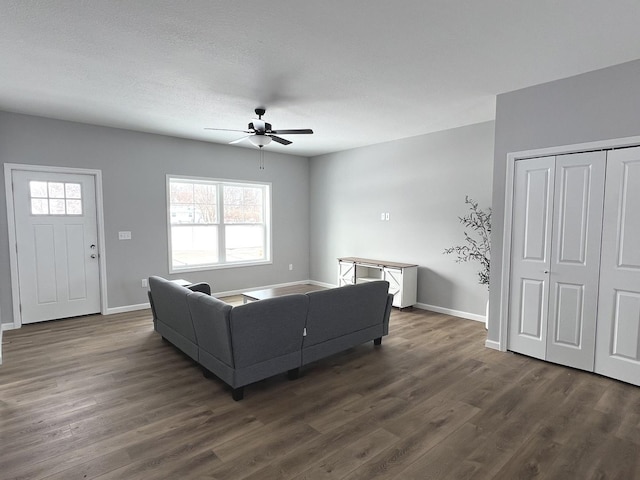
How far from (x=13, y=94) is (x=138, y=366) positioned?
123 inches

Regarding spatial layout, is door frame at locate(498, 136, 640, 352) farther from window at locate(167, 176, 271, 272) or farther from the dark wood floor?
window at locate(167, 176, 271, 272)

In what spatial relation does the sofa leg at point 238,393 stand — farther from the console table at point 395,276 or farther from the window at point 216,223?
the window at point 216,223

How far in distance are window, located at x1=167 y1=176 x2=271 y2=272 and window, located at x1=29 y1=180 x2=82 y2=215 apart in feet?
4.03

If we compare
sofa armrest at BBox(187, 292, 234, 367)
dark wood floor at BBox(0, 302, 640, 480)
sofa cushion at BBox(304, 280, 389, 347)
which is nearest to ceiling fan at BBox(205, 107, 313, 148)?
sofa cushion at BBox(304, 280, 389, 347)

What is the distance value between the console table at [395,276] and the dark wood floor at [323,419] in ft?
5.29

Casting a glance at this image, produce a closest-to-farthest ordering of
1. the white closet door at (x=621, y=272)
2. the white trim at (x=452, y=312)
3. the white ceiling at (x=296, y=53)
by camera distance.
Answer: the white ceiling at (x=296, y=53), the white closet door at (x=621, y=272), the white trim at (x=452, y=312)

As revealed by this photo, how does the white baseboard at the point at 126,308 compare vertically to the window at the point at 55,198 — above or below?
below

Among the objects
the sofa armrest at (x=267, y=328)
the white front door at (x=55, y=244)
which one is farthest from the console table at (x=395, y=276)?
the white front door at (x=55, y=244)

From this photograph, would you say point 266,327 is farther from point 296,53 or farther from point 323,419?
point 296,53

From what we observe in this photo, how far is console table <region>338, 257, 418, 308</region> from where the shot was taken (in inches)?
208

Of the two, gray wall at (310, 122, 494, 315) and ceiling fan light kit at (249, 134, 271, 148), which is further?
gray wall at (310, 122, 494, 315)

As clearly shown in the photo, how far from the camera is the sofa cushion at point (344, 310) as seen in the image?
3.14m

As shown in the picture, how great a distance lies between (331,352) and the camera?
3336mm

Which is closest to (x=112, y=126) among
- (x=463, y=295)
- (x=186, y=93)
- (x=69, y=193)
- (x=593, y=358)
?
(x=69, y=193)
